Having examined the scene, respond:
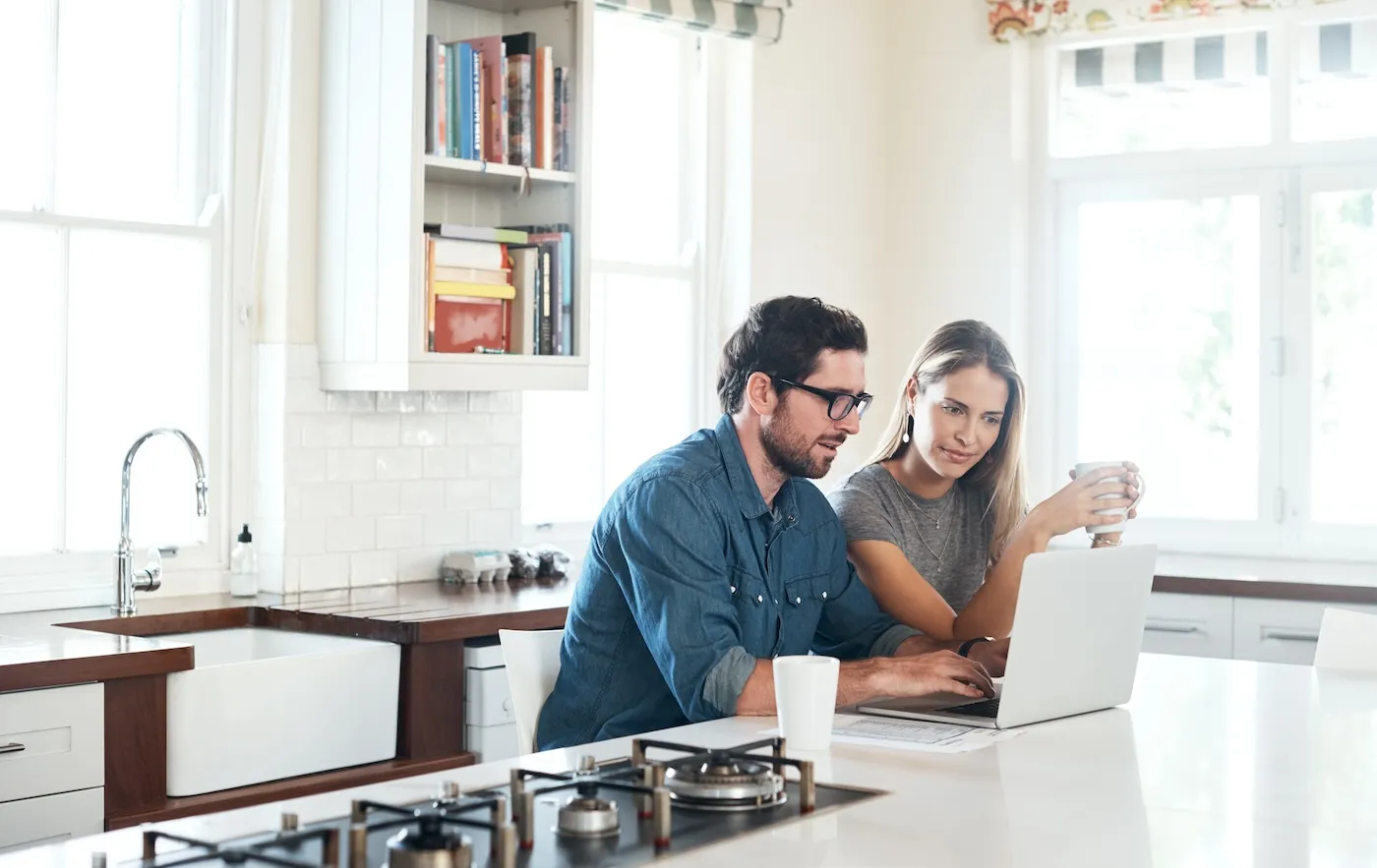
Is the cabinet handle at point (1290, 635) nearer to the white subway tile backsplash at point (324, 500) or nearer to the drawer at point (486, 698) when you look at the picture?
the drawer at point (486, 698)

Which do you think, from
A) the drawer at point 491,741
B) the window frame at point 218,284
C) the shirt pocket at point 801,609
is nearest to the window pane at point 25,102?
the window frame at point 218,284

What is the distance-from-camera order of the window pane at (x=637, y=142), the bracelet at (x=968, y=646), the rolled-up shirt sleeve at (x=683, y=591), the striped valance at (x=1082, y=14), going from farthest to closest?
the striped valance at (x=1082, y=14) < the window pane at (x=637, y=142) < the bracelet at (x=968, y=646) < the rolled-up shirt sleeve at (x=683, y=591)

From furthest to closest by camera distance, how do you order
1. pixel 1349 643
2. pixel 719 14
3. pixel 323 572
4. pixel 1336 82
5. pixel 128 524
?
1. pixel 1336 82
2. pixel 719 14
3. pixel 323 572
4. pixel 128 524
5. pixel 1349 643

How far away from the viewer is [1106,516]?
2615 mm

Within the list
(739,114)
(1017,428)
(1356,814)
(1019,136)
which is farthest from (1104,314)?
(1356,814)

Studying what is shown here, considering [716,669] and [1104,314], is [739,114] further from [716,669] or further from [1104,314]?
[716,669]

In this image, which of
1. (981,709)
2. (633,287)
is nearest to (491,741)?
(981,709)

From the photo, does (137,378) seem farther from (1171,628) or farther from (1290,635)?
(1290,635)

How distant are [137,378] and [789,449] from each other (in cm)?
183

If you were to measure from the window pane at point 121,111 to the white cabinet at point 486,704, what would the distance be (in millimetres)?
1270

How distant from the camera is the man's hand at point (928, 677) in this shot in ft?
7.11

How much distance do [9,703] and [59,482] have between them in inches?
37.7

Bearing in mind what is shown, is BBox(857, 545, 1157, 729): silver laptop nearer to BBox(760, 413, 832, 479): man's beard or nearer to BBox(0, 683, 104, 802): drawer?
BBox(760, 413, 832, 479): man's beard

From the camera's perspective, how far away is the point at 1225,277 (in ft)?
16.9
